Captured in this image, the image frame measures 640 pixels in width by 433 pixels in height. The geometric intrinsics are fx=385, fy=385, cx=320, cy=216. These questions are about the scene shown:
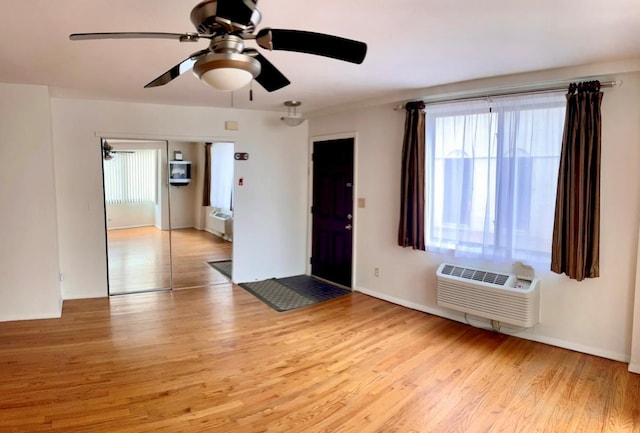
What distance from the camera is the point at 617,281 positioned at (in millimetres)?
3156

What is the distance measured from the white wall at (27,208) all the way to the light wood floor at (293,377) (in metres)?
0.28

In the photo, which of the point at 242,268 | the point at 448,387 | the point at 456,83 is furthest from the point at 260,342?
the point at 456,83

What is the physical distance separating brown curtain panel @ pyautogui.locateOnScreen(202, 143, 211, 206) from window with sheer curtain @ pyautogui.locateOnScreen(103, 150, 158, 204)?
0.61m

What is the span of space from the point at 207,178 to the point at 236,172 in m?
0.40

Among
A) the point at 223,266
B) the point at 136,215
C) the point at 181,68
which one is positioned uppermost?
the point at 181,68

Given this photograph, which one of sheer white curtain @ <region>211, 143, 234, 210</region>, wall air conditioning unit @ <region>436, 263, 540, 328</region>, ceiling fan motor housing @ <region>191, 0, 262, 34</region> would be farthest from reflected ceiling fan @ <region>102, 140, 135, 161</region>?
wall air conditioning unit @ <region>436, 263, 540, 328</region>

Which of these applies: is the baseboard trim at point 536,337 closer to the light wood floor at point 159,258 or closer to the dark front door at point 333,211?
the dark front door at point 333,211

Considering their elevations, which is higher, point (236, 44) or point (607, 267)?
point (236, 44)

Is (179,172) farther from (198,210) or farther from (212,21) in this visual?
(212,21)

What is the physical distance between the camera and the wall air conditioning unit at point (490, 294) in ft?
11.3

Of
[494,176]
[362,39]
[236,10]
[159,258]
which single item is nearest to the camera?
[236,10]

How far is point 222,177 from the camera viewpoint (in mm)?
5340

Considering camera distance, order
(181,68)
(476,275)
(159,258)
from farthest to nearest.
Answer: (159,258), (476,275), (181,68)

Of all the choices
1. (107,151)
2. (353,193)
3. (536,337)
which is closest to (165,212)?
(107,151)
